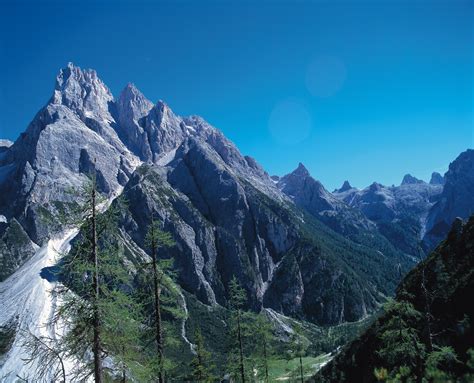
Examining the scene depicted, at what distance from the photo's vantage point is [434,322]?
192ft

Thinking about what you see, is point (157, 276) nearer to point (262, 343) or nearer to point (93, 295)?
point (93, 295)

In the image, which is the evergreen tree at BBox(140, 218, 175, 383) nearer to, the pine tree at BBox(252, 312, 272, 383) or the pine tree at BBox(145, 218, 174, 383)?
the pine tree at BBox(145, 218, 174, 383)

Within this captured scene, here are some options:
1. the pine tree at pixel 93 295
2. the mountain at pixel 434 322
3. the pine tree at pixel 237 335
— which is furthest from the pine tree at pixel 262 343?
the pine tree at pixel 93 295

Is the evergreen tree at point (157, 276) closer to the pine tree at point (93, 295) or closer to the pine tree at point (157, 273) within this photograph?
the pine tree at point (157, 273)

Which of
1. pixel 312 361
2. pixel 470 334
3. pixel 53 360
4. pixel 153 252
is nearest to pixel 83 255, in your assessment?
pixel 53 360

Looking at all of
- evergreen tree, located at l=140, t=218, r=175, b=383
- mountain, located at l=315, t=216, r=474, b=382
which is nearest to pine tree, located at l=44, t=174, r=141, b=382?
evergreen tree, located at l=140, t=218, r=175, b=383

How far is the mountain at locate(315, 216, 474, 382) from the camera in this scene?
28422 millimetres

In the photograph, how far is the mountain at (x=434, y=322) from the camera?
1119 inches

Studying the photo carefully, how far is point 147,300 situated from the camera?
22.5 m

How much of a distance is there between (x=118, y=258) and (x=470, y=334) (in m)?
49.3

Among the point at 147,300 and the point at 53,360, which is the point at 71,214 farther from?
the point at 147,300

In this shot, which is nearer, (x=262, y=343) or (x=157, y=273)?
(x=157, y=273)

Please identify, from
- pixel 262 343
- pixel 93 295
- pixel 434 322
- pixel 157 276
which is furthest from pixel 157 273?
pixel 434 322

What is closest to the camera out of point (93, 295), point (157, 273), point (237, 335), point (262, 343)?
point (93, 295)
